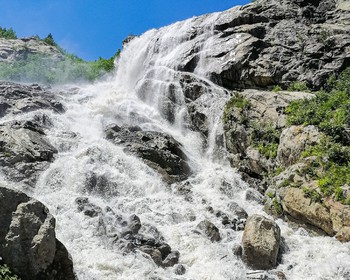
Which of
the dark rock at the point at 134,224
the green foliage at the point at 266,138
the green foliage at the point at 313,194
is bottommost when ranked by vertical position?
the dark rock at the point at 134,224

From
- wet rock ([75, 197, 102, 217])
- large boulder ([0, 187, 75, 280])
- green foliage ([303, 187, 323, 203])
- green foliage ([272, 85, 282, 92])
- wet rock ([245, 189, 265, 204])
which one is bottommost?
large boulder ([0, 187, 75, 280])

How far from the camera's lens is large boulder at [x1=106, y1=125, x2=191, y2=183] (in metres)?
22.4

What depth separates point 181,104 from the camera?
30.0 m

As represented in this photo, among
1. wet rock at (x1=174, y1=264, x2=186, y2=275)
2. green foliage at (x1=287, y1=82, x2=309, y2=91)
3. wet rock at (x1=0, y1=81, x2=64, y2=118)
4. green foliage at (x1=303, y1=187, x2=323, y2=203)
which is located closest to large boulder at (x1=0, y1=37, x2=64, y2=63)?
wet rock at (x1=0, y1=81, x2=64, y2=118)

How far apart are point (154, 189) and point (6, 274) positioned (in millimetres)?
10848

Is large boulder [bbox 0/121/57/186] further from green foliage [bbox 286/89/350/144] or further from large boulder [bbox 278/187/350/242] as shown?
green foliage [bbox 286/89/350/144]

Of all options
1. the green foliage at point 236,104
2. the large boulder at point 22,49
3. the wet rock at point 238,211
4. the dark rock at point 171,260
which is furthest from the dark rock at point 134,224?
the large boulder at point 22,49

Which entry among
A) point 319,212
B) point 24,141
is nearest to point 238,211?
point 319,212

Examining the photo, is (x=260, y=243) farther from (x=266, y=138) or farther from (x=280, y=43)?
(x=280, y=43)

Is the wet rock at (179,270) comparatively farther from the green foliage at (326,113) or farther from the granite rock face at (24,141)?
the green foliage at (326,113)

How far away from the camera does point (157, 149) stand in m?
23.4

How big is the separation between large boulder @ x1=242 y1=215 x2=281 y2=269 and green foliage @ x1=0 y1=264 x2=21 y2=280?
781cm

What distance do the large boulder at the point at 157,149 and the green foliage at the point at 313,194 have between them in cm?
755

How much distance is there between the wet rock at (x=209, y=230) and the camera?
50.3 feet
